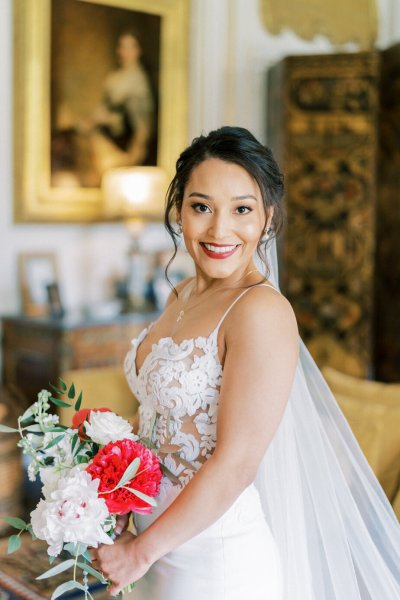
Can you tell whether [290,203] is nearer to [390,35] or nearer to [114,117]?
[114,117]

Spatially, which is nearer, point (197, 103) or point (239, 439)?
point (239, 439)

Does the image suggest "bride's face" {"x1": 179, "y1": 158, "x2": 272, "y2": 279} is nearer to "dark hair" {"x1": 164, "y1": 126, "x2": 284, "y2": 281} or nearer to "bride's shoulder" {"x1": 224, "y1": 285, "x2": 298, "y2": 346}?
"dark hair" {"x1": 164, "y1": 126, "x2": 284, "y2": 281}

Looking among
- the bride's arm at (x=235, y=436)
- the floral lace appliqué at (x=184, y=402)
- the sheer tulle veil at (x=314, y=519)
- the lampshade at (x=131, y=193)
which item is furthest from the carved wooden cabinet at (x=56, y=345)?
the bride's arm at (x=235, y=436)

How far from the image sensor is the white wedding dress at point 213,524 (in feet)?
5.53

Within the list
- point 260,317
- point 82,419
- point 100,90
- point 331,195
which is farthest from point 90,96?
point 260,317

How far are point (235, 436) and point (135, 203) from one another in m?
3.92

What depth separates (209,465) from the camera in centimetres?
157

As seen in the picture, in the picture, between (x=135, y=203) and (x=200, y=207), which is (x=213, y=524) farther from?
(x=135, y=203)

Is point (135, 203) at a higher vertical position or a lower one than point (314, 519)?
higher

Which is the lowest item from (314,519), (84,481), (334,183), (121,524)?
(314,519)

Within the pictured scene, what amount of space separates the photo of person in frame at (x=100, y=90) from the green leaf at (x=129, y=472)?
404 centimetres

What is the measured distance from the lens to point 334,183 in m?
5.93

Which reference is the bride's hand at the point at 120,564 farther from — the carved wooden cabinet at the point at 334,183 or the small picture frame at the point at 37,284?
the carved wooden cabinet at the point at 334,183

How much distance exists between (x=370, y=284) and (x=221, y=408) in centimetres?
458
